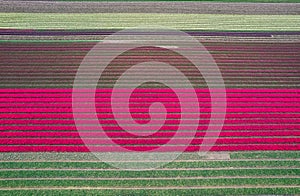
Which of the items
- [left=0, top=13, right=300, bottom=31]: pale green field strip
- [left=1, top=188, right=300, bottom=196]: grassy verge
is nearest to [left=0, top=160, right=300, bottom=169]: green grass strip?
[left=1, top=188, right=300, bottom=196]: grassy verge

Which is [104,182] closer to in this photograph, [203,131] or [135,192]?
[135,192]

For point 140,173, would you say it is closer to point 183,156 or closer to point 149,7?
point 183,156

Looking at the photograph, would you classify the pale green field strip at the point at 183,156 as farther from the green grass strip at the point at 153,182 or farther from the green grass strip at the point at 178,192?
the green grass strip at the point at 178,192

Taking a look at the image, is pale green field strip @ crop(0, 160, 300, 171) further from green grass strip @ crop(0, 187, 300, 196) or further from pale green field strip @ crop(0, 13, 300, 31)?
pale green field strip @ crop(0, 13, 300, 31)

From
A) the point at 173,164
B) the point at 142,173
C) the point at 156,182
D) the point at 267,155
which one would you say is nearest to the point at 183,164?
the point at 173,164

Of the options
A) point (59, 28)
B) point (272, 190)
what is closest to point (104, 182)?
point (272, 190)
